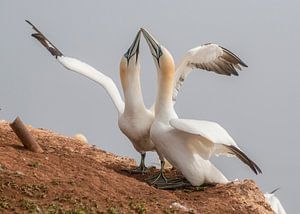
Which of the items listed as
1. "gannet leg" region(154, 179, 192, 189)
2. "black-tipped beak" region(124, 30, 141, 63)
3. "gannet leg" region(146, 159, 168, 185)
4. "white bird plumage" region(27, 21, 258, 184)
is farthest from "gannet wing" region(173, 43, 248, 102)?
"gannet leg" region(154, 179, 192, 189)

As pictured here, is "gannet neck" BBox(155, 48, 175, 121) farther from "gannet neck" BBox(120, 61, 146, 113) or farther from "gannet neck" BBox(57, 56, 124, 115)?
"gannet neck" BBox(57, 56, 124, 115)

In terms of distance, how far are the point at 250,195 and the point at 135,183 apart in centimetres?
150

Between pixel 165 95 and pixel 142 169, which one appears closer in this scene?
pixel 165 95

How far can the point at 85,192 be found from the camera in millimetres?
7652

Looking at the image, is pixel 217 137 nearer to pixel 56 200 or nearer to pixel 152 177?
pixel 152 177

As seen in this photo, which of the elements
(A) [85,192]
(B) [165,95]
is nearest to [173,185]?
(B) [165,95]

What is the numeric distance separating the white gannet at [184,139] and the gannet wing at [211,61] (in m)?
0.69

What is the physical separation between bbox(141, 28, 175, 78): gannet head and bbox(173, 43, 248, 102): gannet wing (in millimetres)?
687

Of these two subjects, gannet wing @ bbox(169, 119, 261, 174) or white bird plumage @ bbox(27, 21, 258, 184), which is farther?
white bird plumage @ bbox(27, 21, 258, 184)

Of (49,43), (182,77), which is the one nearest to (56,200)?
(182,77)

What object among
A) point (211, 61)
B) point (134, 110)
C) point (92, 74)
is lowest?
point (134, 110)

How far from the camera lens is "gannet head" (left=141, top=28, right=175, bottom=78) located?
31.5 ft

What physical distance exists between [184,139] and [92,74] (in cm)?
231

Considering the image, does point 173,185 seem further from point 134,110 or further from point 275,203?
point 275,203
